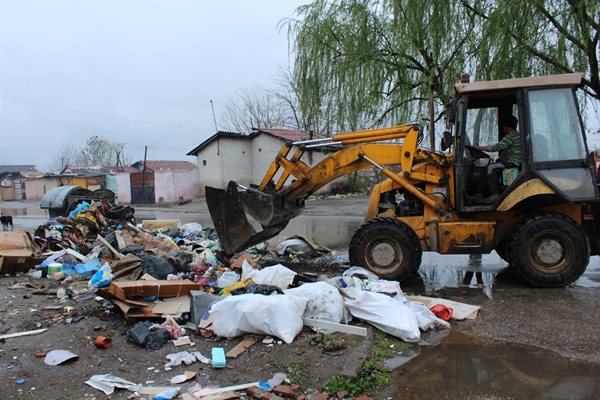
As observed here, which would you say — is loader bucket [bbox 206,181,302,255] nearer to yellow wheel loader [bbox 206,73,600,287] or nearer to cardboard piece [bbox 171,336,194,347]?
yellow wheel loader [bbox 206,73,600,287]

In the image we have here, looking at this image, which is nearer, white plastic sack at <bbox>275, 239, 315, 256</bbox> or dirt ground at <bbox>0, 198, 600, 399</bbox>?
dirt ground at <bbox>0, 198, 600, 399</bbox>

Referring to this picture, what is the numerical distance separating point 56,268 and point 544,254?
701 cm

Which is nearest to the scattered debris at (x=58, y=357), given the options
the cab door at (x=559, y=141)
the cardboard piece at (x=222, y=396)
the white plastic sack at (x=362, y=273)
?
the cardboard piece at (x=222, y=396)

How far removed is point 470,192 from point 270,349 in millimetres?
3794

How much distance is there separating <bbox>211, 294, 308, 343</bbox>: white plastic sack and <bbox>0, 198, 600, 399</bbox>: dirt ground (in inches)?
4.5

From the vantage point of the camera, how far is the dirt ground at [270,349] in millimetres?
3637

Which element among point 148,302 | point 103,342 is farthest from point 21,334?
point 148,302

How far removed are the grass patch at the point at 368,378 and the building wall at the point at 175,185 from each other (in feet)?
93.8

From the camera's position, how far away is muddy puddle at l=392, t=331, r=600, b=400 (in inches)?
137

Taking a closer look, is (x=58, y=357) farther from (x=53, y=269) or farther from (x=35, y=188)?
(x=35, y=188)

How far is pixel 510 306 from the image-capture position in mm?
5512

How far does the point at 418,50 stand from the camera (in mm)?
11547

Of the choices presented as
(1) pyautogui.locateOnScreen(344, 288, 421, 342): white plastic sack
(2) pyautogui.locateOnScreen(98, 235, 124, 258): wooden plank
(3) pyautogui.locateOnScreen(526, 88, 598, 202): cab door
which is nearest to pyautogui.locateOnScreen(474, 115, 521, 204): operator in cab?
(3) pyautogui.locateOnScreen(526, 88, 598, 202): cab door

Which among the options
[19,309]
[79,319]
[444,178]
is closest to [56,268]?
[19,309]
